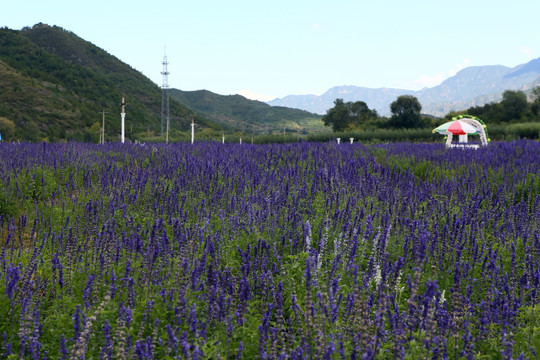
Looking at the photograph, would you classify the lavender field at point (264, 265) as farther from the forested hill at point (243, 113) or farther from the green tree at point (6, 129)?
the forested hill at point (243, 113)

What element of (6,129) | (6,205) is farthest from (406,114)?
(6,205)

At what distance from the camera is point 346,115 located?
259 feet

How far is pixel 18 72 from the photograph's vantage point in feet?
202

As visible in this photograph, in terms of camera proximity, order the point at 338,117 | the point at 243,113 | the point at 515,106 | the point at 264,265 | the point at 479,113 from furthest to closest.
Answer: the point at 243,113 < the point at 338,117 < the point at 479,113 < the point at 515,106 < the point at 264,265

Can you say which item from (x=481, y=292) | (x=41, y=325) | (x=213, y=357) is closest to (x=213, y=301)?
(x=213, y=357)

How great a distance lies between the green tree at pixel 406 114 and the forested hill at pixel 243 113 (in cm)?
4996

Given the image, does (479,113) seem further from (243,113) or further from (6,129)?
(243,113)

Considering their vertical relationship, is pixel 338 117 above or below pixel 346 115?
below

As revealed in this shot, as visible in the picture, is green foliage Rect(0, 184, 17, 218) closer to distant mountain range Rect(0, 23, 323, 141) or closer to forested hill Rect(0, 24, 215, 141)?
distant mountain range Rect(0, 23, 323, 141)

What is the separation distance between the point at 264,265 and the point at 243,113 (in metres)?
150

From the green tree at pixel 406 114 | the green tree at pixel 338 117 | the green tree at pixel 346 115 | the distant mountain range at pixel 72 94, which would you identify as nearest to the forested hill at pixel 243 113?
the distant mountain range at pixel 72 94

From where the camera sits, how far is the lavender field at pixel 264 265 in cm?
219

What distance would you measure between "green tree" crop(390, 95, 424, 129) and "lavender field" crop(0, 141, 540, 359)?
56925 mm

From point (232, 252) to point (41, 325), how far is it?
1622 millimetres
